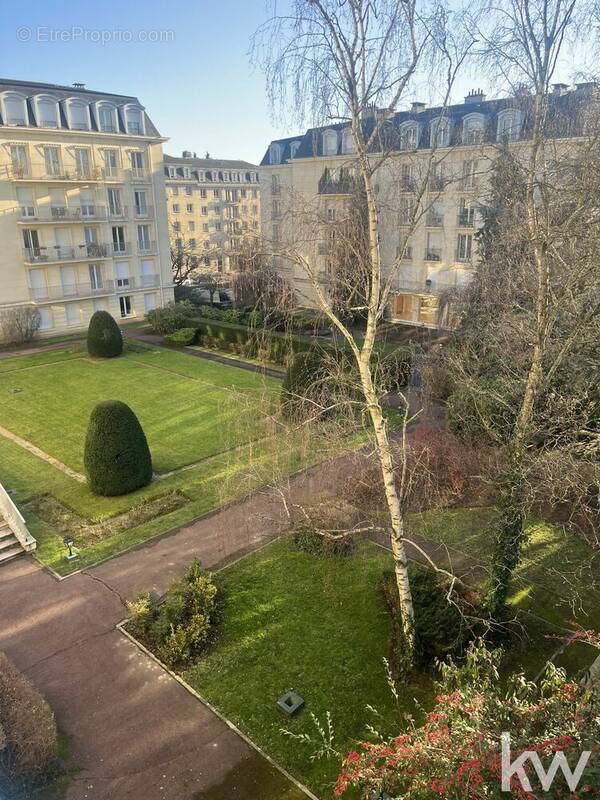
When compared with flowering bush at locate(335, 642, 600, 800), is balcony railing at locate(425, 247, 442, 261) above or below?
above

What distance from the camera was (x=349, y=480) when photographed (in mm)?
14008

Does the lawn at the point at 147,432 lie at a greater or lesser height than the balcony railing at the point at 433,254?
lesser

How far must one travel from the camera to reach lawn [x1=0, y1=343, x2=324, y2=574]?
13.4m

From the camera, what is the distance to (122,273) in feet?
128

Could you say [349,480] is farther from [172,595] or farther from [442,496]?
[172,595]

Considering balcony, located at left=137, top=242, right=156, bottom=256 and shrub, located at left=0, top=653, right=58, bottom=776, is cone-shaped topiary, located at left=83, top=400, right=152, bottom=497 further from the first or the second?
balcony, located at left=137, top=242, right=156, bottom=256

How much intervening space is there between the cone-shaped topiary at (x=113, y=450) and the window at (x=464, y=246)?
23.5 meters

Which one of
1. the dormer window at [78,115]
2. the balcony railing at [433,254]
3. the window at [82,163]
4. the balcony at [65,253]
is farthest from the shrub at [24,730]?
the dormer window at [78,115]

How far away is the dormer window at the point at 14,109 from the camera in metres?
32.3

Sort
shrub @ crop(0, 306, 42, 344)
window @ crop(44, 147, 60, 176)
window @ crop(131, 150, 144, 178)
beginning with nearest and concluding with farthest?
shrub @ crop(0, 306, 42, 344), window @ crop(44, 147, 60, 176), window @ crop(131, 150, 144, 178)

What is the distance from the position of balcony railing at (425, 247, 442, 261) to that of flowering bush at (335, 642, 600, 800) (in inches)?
1192

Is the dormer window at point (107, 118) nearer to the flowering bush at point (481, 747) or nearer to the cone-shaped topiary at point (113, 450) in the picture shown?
the cone-shaped topiary at point (113, 450)

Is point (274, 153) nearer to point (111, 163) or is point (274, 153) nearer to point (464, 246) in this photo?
point (111, 163)

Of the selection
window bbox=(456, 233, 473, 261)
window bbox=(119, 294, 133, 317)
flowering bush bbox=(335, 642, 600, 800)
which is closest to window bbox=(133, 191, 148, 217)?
window bbox=(119, 294, 133, 317)
